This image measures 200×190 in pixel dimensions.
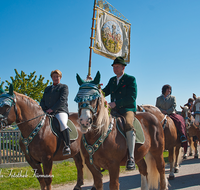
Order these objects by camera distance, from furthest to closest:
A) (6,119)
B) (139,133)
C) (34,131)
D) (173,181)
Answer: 1. (173,181)
2. (34,131)
3. (6,119)
4. (139,133)

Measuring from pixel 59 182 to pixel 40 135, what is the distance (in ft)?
7.65

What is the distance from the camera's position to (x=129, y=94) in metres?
3.43

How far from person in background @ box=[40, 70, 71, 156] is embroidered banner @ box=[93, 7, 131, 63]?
4.19 m

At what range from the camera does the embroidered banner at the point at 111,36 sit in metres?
8.88

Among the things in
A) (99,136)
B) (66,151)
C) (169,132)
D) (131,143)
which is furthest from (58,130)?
(169,132)

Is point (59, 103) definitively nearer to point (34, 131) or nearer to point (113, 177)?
point (34, 131)

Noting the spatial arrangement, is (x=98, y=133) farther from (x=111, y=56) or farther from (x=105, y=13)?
(x=105, y=13)

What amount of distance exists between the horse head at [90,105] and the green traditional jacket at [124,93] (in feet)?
1.45

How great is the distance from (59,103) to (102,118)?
199 cm

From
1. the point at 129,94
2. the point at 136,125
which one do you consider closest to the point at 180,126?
the point at 136,125

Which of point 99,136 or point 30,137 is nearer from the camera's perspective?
point 99,136

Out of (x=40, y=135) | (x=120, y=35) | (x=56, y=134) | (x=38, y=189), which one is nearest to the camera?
(x=40, y=135)

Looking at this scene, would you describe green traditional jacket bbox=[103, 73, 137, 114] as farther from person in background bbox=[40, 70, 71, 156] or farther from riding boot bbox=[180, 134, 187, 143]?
riding boot bbox=[180, 134, 187, 143]

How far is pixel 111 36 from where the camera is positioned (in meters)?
9.58
